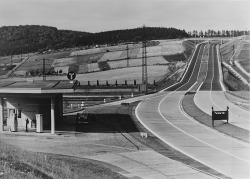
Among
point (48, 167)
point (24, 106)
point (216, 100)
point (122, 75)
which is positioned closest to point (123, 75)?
point (122, 75)

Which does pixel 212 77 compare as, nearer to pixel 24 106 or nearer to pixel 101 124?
pixel 101 124

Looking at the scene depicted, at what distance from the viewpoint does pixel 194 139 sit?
35875mm

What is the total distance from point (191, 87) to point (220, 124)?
1952 inches

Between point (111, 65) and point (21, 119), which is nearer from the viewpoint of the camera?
point (21, 119)

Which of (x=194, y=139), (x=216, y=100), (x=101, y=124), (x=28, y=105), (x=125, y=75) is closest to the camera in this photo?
(x=194, y=139)

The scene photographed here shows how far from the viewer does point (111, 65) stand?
135 meters

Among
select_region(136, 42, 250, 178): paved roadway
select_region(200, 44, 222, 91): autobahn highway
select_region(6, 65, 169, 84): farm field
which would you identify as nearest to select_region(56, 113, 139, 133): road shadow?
select_region(136, 42, 250, 178): paved roadway

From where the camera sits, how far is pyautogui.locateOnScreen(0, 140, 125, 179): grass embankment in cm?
1764

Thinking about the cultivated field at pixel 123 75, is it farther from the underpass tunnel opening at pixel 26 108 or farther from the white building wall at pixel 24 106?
the white building wall at pixel 24 106

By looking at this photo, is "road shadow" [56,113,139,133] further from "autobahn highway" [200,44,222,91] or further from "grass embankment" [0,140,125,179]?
"autobahn highway" [200,44,222,91]

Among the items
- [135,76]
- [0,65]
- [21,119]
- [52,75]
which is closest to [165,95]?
[135,76]

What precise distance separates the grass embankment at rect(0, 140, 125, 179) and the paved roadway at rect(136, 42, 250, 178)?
21.5 ft

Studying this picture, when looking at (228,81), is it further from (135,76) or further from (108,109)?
(108,109)

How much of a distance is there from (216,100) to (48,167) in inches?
1929
